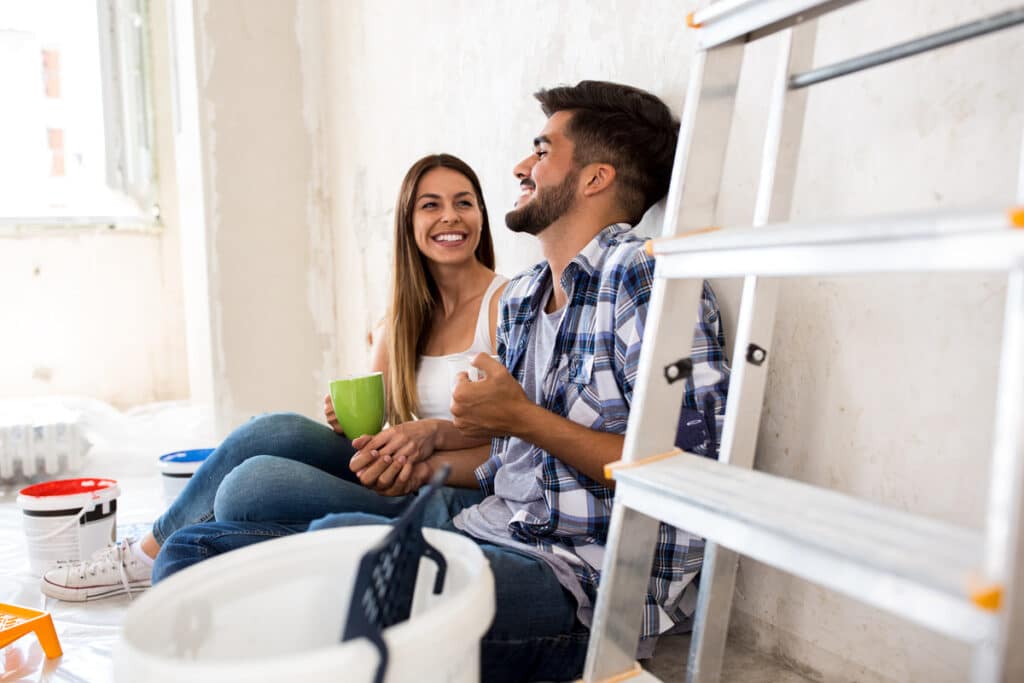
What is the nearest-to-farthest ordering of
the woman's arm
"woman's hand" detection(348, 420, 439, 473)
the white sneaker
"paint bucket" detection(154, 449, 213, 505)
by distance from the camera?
"woman's hand" detection(348, 420, 439, 473) → the white sneaker → the woman's arm → "paint bucket" detection(154, 449, 213, 505)

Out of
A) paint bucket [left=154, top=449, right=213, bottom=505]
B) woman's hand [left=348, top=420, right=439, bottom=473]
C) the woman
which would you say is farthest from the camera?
paint bucket [left=154, top=449, right=213, bottom=505]

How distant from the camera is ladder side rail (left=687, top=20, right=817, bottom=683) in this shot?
0.99 meters

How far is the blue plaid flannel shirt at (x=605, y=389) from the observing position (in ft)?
3.80

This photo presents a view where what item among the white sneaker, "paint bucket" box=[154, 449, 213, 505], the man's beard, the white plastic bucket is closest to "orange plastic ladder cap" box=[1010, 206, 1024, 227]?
the white plastic bucket

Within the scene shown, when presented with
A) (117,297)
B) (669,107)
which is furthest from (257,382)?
(669,107)

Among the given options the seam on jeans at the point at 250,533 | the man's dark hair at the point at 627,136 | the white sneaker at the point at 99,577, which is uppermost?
the man's dark hair at the point at 627,136

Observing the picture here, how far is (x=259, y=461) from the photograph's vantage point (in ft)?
4.66

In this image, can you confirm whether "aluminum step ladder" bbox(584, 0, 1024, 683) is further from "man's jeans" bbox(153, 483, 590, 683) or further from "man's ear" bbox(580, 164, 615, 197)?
A: "man's ear" bbox(580, 164, 615, 197)

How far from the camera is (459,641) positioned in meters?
0.69

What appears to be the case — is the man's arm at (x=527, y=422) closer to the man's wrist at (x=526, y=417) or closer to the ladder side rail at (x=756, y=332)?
the man's wrist at (x=526, y=417)

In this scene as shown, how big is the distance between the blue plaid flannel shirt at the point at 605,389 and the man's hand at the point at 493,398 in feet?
0.32

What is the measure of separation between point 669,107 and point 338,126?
70.4 inches

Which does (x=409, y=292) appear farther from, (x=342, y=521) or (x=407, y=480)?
(x=342, y=521)

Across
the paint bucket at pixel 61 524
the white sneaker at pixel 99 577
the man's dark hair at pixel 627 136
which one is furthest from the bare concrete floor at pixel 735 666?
the paint bucket at pixel 61 524
